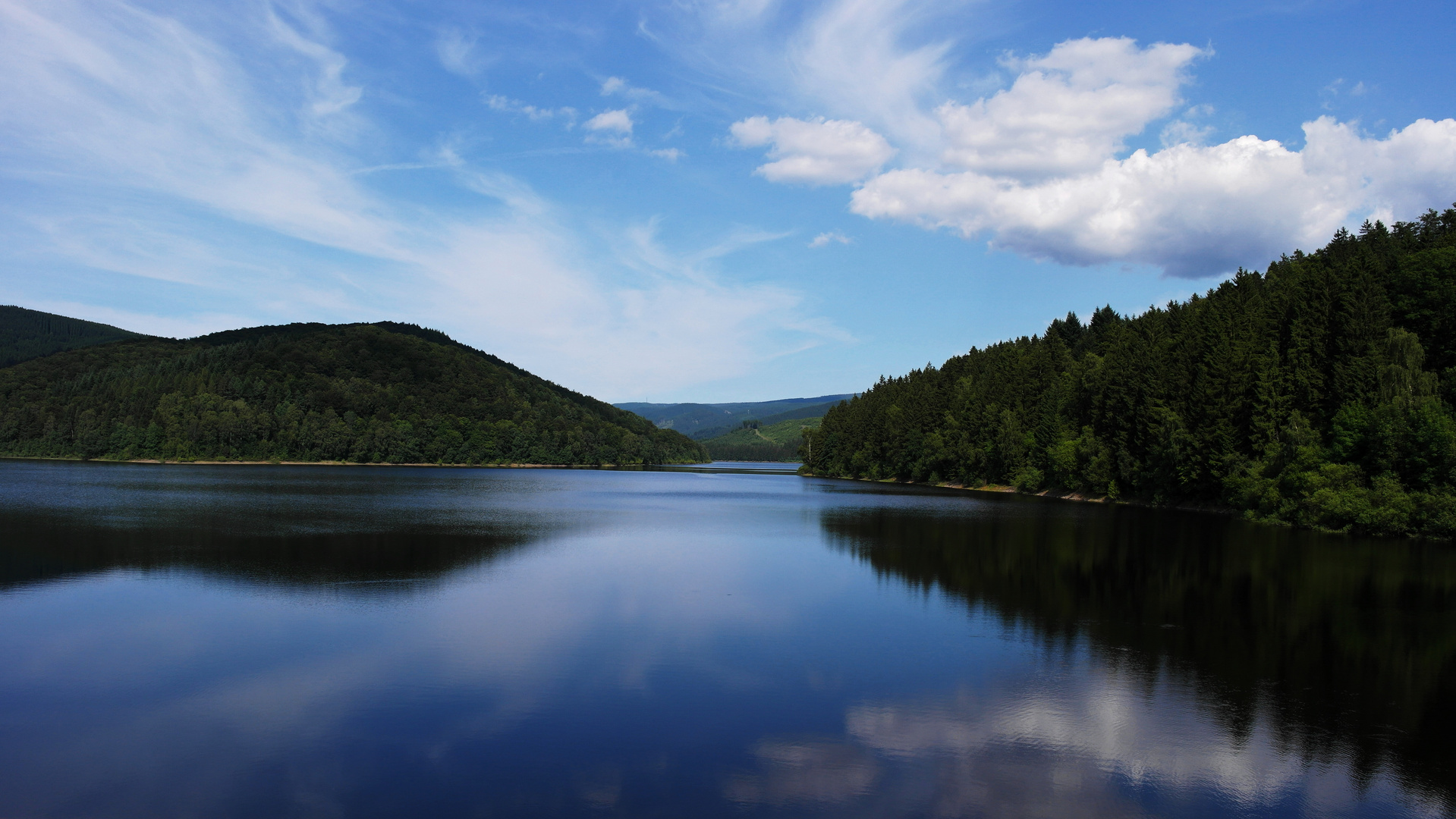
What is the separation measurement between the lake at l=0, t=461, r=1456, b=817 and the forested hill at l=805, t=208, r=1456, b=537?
31.8ft

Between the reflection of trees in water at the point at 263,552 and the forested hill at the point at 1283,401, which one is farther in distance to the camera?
the forested hill at the point at 1283,401

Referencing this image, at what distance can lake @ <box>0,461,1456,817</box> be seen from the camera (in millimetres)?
10359

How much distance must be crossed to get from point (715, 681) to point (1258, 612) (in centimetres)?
1529

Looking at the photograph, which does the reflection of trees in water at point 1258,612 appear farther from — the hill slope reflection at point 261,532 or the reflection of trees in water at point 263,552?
the hill slope reflection at point 261,532

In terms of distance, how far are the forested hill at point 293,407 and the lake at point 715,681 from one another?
397 feet

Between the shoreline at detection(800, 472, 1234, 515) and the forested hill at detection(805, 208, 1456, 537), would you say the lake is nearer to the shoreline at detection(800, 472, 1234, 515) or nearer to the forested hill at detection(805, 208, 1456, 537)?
the forested hill at detection(805, 208, 1456, 537)

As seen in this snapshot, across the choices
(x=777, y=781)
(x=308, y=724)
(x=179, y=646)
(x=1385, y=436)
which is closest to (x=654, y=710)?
(x=777, y=781)

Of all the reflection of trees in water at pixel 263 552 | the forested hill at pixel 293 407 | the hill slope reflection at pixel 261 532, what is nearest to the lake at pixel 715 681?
the reflection of trees in water at pixel 263 552

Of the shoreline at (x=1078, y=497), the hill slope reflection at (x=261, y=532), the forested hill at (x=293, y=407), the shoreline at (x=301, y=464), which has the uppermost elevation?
the forested hill at (x=293, y=407)

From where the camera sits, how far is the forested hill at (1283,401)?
41.1 m

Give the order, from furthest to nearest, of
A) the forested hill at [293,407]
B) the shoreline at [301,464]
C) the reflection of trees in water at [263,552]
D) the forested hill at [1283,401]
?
the forested hill at [293,407] → the shoreline at [301,464] → the forested hill at [1283,401] → the reflection of trees in water at [263,552]

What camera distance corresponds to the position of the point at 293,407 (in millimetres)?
147875

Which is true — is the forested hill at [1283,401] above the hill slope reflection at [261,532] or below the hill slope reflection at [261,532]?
above

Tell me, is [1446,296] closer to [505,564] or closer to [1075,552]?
[1075,552]
